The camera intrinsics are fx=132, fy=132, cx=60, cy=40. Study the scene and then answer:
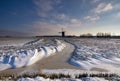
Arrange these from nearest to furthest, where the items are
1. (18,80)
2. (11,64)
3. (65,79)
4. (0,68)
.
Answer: (18,80)
(65,79)
(0,68)
(11,64)

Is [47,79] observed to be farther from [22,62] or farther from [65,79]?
[22,62]

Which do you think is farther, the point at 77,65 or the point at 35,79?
the point at 77,65

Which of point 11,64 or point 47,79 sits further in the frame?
point 11,64

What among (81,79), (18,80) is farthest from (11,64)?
(81,79)

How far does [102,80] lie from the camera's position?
543 centimetres

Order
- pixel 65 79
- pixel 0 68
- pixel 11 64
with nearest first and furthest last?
pixel 65 79
pixel 0 68
pixel 11 64

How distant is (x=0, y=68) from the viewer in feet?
25.6

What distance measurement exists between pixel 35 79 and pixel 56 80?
0.86m

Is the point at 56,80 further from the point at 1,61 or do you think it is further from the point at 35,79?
the point at 1,61

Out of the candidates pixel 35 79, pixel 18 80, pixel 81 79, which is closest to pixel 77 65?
pixel 81 79

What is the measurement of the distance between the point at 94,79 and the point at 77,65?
335 centimetres

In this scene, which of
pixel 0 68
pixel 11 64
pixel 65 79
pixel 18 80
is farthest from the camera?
pixel 11 64

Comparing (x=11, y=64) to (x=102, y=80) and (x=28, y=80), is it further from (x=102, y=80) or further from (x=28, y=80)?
(x=102, y=80)

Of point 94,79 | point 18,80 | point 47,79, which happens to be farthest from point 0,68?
point 94,79
